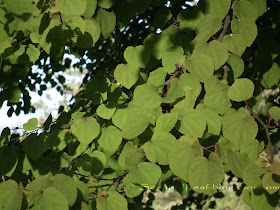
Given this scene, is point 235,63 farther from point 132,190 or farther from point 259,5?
point 132,190

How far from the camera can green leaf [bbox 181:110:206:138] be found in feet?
3.94

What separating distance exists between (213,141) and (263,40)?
0.88 m

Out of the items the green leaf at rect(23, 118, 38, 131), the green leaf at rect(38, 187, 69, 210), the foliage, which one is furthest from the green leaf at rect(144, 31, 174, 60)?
the green leaf at rect(38, 187, 69, 210)

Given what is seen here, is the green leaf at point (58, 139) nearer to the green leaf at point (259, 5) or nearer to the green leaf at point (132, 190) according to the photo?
Result: the green leaf at point (132, 190)

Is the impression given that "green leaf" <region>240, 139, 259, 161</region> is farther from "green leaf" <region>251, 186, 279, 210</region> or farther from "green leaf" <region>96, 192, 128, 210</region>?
"green leaf" <region>96, 192, 128, 210</region>

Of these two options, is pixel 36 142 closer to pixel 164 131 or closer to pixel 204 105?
pixel 164 131

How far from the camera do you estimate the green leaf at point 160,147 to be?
1188 mm

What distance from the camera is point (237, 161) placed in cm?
121

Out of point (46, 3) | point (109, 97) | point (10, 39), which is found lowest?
point (109, 97)

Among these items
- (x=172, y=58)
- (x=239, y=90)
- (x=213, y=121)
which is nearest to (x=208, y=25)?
(x=172, y=58)

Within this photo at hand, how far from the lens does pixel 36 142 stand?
1405 millimetres

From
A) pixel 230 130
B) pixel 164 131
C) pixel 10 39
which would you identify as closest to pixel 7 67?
pixel 10 39

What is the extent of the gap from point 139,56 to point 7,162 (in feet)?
2.19

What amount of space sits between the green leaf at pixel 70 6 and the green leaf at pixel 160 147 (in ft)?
1.64
